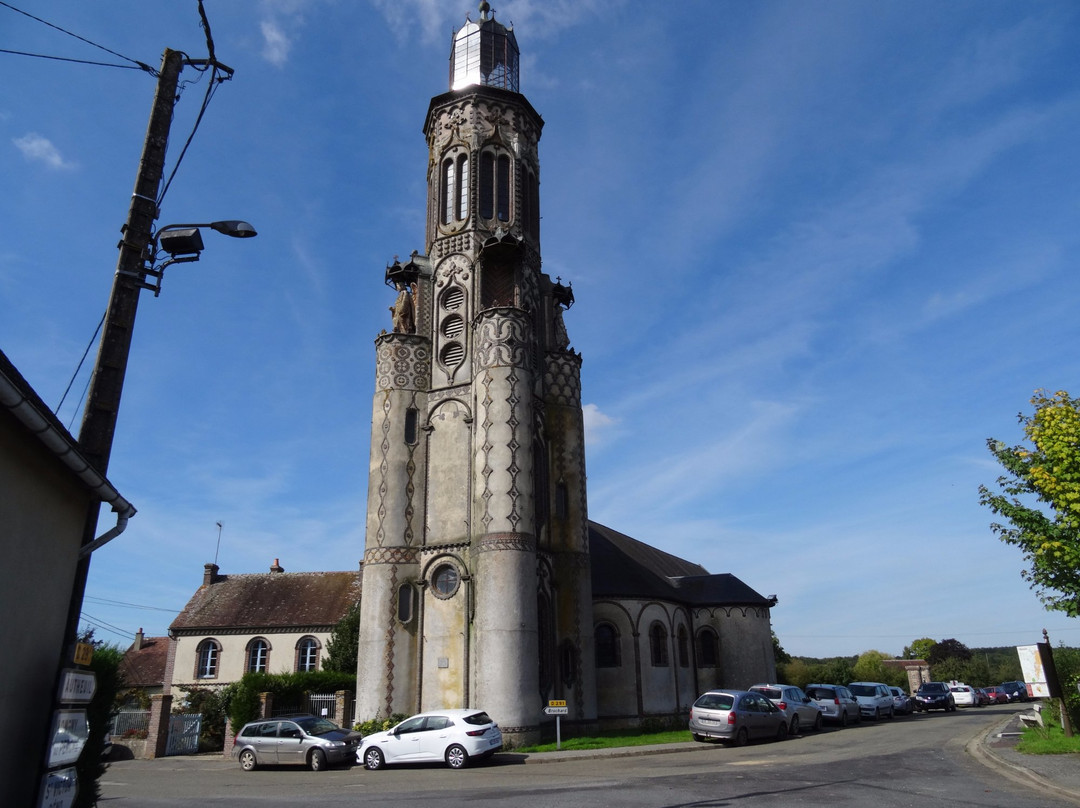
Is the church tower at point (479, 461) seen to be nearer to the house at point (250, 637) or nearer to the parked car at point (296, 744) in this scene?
the parked car at point (296, 744)

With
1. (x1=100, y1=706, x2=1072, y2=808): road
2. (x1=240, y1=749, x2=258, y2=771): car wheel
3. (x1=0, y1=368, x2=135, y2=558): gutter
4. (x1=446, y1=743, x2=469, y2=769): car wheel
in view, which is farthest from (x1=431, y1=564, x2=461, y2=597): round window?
(x1=0, y1=368, x2=135, y2=558): gutter

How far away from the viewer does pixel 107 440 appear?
29.3ft

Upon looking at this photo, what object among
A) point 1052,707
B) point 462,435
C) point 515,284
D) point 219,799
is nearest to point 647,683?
point 462,435

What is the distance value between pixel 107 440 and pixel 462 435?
66.0 ft

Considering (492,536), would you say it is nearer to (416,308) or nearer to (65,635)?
(416,308)

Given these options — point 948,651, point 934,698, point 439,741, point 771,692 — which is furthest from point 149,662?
point 948,651

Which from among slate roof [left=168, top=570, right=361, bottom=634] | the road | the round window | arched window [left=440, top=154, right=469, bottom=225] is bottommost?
the road

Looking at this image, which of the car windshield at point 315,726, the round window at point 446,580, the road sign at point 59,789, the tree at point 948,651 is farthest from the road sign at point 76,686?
the tree at point 948,651

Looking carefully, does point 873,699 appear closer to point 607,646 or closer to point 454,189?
point 607,646

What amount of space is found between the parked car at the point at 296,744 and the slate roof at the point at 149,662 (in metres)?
24.4

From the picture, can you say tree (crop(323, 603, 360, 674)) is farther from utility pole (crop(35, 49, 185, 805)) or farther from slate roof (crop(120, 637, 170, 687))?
utility pole (crop(35, 49, 185, 805))

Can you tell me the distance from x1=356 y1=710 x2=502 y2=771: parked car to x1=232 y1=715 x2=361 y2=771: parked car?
129 cm

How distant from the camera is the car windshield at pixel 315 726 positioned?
21.8m

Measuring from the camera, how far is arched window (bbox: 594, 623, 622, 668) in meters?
30.6
